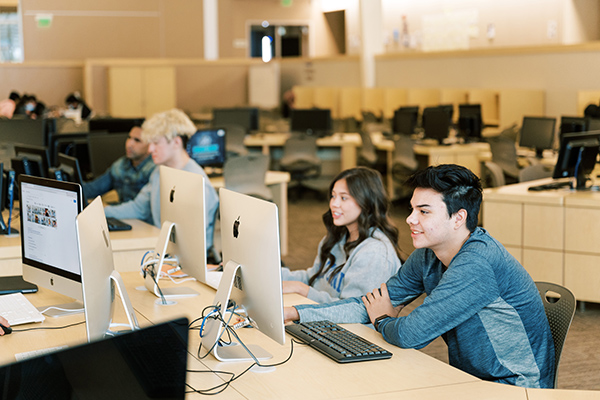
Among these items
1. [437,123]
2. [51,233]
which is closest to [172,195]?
[51,233]

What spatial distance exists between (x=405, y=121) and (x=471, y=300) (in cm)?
823

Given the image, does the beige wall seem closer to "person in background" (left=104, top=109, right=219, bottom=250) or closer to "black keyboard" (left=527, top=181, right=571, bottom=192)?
"black keyboard" (left=527, top=181, right=571, bottom=192)

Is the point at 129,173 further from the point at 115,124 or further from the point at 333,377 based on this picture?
the point at 333,377

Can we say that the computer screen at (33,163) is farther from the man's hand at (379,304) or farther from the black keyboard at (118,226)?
the man's hand at (379,304)

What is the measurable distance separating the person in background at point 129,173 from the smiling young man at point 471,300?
9.74 ft

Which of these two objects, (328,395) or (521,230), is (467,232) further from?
(521,230)

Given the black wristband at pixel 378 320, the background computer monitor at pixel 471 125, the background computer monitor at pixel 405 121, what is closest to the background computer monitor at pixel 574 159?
the black wristband at pixel 378 320

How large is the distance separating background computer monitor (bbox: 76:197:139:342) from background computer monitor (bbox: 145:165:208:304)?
0.41 metres

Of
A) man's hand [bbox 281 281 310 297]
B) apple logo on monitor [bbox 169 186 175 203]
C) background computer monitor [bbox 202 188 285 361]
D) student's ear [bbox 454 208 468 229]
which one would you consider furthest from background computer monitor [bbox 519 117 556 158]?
background computer monitor [bbox 202 188 285 361]

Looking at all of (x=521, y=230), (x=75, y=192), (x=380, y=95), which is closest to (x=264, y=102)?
(x=380, y=95)

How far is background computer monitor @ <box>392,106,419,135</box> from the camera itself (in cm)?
1004

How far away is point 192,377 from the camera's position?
2.04m

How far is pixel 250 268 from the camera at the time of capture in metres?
2.15

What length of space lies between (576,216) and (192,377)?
11.2ft
